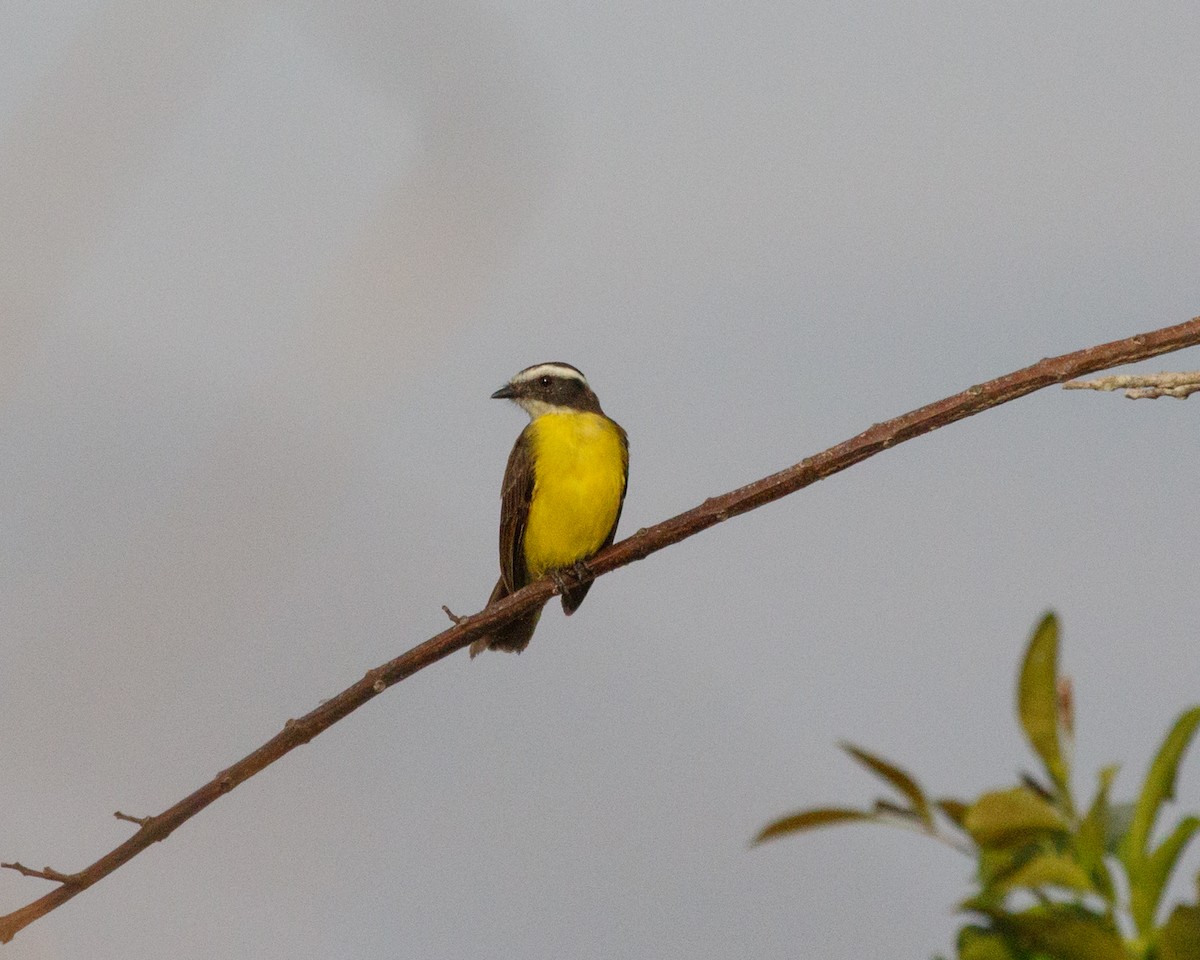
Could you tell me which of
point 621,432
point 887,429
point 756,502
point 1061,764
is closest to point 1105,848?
point 1061,764

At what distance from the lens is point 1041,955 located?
2.83 ft

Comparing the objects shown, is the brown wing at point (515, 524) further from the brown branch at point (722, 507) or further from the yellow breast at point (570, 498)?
the brown branch at point (722, 507)

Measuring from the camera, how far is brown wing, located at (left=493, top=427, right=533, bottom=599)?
6.79 m

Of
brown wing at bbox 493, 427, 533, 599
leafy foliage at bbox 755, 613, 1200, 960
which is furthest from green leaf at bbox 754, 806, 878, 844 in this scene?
brown wing at bbox 493, 427, 533, 599

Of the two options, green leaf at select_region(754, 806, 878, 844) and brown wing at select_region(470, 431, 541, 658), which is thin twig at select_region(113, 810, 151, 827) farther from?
brown wing at select_region(470, 431, 541, 658)

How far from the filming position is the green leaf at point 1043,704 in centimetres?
84

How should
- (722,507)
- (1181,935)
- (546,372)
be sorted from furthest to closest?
(546,372)
(722,507)
(1181,935)

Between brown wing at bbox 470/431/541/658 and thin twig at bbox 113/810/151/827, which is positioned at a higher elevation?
brown wing at bbox 470/431/541/658

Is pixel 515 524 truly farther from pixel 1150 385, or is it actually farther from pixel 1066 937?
pixel 1066 937

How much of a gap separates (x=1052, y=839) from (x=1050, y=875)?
0.10 ft

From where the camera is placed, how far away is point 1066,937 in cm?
80

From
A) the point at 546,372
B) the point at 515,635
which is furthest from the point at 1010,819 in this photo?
the point at 546,372

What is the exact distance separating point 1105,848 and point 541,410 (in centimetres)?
678

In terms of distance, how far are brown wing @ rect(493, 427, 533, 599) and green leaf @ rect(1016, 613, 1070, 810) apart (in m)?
5.88
